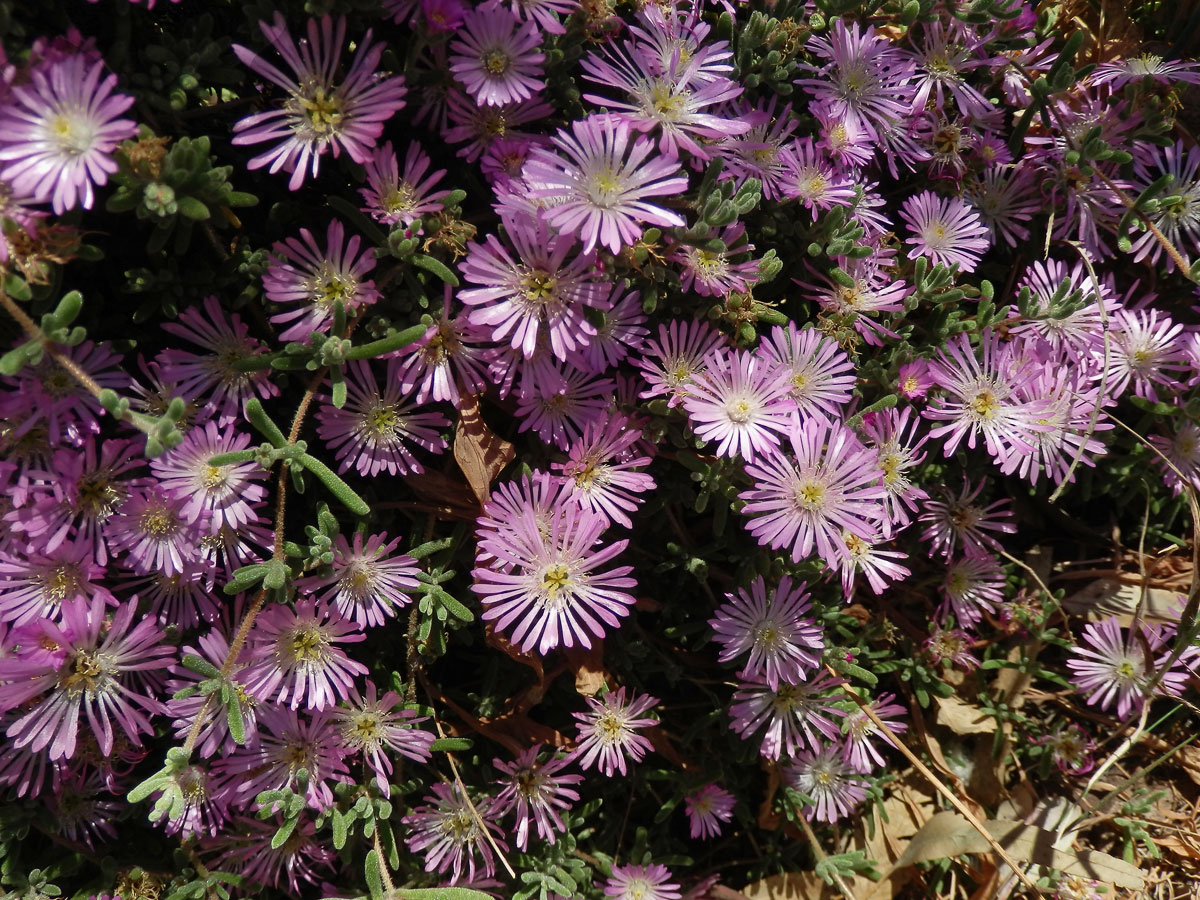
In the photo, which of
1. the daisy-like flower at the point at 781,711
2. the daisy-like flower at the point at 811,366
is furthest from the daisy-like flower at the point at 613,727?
the daisy-like flower at the point at 811,366

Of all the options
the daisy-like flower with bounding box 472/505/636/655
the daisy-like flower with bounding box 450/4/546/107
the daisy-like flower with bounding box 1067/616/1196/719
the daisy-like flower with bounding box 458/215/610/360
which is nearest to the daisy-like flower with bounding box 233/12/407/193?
the daisy-like flower with bounding box 450/4/546/107

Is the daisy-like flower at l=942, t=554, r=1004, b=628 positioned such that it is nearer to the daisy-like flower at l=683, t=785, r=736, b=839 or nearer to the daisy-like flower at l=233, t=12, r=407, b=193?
the daisy-like flower at l=683, t=785, r=736, b=839

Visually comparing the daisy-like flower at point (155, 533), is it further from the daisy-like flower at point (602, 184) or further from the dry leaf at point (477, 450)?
the daisy-like flower at point (602, 184)

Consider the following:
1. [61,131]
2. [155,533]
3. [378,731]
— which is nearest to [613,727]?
[378,731]

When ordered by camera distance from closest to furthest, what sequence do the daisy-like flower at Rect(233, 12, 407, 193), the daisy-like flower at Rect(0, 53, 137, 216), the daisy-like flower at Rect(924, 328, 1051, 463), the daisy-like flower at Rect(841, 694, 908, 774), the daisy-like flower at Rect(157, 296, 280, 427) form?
the daisy-like flower at Rect(0, 53, 137, 216), the daisy-like flower at Rect(233, 12, 407, 193), the daisy-like flower at Rect(157, 296, 280, 427), the daisy-like flower at Rect(924, 328, 1051, 463), the daisy-like flower at Rect(841, 694, 908, 774)

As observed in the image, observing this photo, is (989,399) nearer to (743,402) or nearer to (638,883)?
(743,402)

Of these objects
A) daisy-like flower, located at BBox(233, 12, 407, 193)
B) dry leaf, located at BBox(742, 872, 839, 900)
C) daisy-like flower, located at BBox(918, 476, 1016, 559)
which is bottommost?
dry leaf, located at BBox(742, 872, 839, 900)

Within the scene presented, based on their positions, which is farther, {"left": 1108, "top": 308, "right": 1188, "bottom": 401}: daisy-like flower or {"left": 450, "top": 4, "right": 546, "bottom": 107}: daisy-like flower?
{"left": 1108, "top": 308, "right": 1188, "bottom": 401}: daisy-like flower
